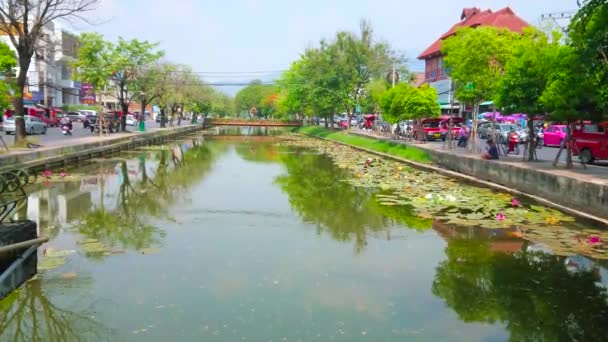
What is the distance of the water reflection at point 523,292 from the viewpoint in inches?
286

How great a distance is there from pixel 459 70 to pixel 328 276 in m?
17.2

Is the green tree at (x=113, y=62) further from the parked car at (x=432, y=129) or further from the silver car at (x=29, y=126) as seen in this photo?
the parked car at (x=432, y=129)

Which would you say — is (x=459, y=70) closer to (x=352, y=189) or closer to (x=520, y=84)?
(x=520, y=84)

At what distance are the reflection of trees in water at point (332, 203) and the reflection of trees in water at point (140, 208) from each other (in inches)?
144

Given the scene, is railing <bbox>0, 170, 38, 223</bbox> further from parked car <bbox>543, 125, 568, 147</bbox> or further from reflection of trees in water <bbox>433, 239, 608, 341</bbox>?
parked car <bbox>543, 125, 568, 147</bbox>

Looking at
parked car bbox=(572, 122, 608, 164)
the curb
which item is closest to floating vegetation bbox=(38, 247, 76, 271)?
the curb

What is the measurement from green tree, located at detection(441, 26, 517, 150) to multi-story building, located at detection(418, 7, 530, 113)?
25.9 m

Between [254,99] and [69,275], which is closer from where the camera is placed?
[69,275]

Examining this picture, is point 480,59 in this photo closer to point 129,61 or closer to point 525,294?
point 525,294

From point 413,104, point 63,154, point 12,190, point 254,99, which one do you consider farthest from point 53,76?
point 254,99

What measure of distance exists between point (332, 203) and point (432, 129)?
25270 millimetres

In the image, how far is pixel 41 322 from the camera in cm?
731

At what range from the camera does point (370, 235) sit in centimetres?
1252

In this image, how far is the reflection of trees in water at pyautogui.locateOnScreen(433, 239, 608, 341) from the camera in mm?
7246
